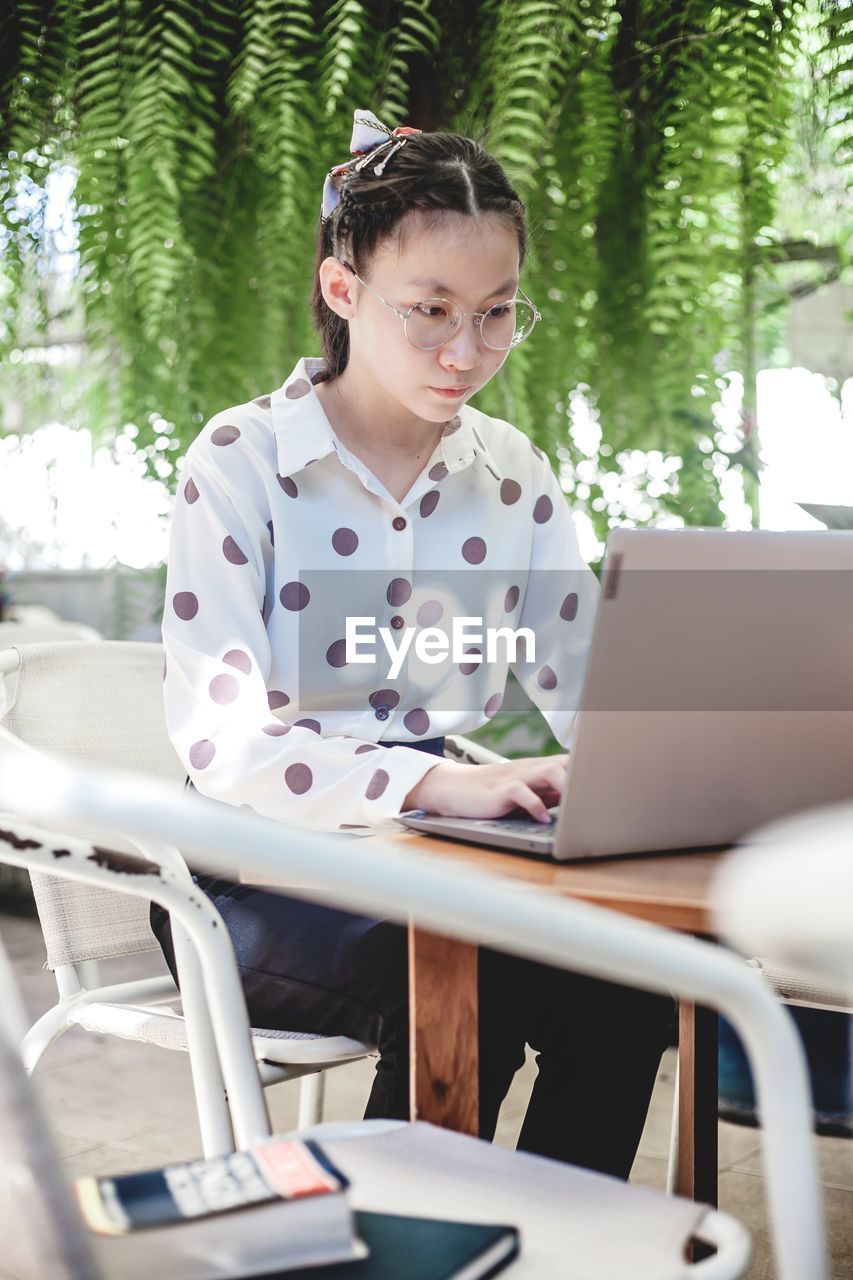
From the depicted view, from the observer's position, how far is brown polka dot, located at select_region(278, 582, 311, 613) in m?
1.31

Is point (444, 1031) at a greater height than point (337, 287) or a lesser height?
lesser

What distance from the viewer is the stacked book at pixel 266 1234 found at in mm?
630

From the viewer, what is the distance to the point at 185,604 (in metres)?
1.20

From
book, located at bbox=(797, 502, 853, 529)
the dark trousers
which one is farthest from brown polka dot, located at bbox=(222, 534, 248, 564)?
book, located at bbox=(797, 502, 853, 529)

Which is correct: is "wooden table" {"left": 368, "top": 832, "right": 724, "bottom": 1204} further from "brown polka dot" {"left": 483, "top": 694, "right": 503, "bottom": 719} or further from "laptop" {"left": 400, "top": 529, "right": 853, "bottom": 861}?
"brown polka dot" {"left": 483, "top": 694, "right": 503, "bottom": 719}

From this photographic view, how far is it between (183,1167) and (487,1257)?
0.17 m

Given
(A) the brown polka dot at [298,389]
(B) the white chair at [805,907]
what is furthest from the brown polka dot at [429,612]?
(B) the white chair at [805,907]

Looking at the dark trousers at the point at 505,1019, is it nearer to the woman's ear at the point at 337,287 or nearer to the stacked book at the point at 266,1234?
the stacked book at the point at 266,1234

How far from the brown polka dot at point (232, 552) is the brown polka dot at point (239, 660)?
3.7 inches

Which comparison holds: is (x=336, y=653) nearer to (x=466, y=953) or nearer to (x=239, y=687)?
(x=239, y=687)

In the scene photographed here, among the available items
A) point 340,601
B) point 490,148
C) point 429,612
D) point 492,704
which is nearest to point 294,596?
point 340,601

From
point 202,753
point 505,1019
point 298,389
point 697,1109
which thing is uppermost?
point 298,389

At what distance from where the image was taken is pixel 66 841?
825 mm

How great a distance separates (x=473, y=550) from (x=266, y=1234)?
89 centimetres
